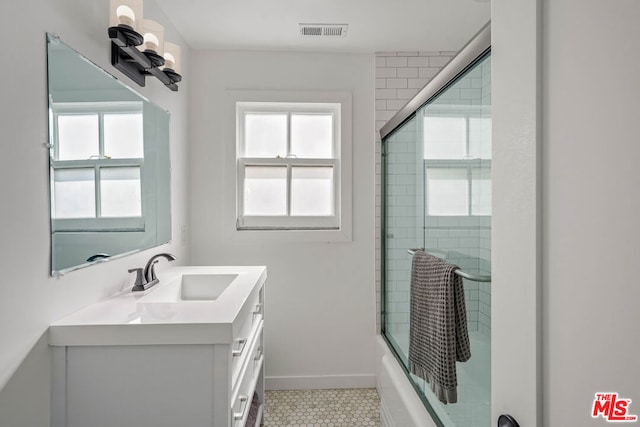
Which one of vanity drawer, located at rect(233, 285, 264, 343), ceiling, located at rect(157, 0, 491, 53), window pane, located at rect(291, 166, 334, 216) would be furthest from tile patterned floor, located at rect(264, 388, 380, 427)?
ceiling, located at rect(157, 0, 491, 53)

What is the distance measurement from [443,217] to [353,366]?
1.62 meters

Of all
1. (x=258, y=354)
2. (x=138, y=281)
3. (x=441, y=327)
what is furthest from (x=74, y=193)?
(x=441, y=327)

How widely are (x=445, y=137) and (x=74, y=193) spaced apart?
1.45 meters

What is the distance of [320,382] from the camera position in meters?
2.72

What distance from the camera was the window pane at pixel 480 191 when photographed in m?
1.23

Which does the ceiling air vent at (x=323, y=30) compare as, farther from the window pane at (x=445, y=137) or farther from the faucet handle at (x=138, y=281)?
the faucet handle at (x=138, y=281)

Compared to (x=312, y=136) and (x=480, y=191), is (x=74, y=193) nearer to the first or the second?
(x=480, y=191)

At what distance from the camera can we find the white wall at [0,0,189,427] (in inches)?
Answer: 41.3

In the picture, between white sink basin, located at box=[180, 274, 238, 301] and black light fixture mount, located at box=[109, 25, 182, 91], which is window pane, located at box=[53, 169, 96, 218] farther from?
white sink basin, located at box=[180, 274, 238, 301]

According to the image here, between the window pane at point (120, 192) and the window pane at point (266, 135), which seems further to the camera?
the window pane at point (266, 135)

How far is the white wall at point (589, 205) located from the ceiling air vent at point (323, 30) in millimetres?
2056

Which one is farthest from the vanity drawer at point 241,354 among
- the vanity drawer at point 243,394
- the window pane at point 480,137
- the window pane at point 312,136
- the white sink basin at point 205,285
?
Result: the window pane at point 312,136

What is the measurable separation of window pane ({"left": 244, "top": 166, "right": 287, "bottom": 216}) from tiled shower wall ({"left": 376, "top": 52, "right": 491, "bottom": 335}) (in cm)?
73

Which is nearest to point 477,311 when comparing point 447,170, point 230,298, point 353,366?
point 447,170
